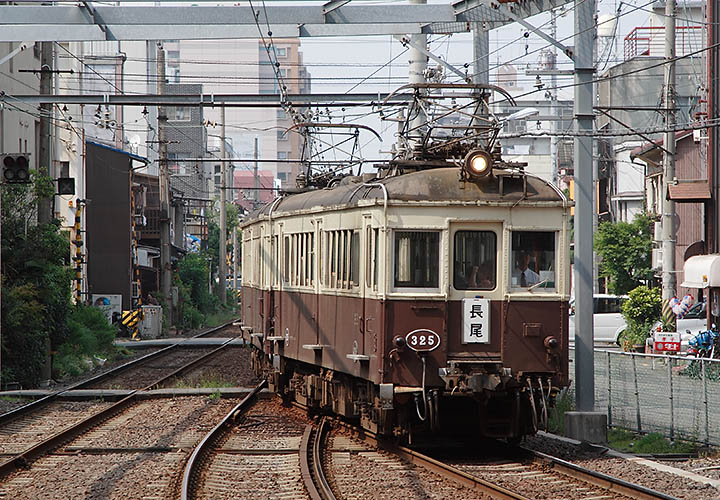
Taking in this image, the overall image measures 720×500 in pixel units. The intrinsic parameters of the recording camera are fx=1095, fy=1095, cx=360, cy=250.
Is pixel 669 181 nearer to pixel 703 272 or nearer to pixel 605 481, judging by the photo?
pixel 703 272

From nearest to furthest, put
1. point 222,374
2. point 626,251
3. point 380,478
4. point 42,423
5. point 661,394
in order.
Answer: point 380,478
point 661,394
point 42,423
point 222,374
point 626,251

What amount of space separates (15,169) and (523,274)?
30.9 ft

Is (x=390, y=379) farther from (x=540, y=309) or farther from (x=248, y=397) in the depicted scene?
(x=248, y=397)

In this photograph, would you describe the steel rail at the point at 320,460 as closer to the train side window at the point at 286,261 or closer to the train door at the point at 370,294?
the train door at the point at 370,294

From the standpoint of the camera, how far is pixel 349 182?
13.9 m

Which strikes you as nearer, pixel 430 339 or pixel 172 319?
pixel 430 339

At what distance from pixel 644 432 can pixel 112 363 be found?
1507 cm

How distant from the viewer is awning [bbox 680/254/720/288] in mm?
20886

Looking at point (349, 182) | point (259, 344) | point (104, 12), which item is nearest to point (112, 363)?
point (259, 344)

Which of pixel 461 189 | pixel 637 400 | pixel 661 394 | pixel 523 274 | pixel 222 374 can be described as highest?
pixel 461 189

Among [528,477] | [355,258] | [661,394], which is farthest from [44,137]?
[528,477]

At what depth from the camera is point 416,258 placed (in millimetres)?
10727

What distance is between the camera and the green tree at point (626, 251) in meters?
35.9

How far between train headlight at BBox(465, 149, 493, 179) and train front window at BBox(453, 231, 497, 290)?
574 millimetres
